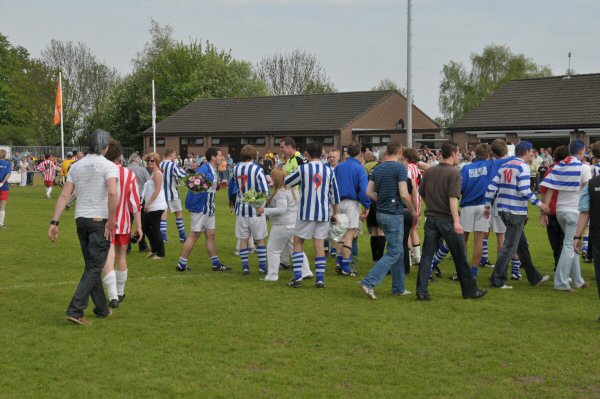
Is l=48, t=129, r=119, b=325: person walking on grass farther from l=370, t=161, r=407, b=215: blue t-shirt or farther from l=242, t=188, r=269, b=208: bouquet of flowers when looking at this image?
l=370, t=161, r=407, b=215: blue t-shirt

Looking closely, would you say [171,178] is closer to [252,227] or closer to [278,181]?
[252,227]

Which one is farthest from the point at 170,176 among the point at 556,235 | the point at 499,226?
the point at 556,235

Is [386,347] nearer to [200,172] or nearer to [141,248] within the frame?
[200,172]

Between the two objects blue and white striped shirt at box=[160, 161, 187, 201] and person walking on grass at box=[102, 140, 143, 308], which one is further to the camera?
blue and white striped shirt at box=[160, 161, 187, 201]

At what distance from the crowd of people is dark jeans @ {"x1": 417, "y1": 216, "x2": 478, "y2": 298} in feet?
0.04

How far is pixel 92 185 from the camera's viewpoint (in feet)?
23.8

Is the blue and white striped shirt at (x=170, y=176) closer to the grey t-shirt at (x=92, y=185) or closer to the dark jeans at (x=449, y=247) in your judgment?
the grey t-shirt at (x=92, y=185)

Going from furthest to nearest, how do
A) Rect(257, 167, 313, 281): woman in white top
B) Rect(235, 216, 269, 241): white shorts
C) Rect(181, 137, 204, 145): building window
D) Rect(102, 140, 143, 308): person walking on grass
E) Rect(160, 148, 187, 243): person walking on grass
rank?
Rect(181, 137, 204, 145): building window
Rect(160, 148, 187, 243): person walking on grass
Rect(235, 216, 269, 241): white shorts
Rect(257, 167, 313, 281): woman in white top
Rect(102, 140, 143, 308): person walking on grass

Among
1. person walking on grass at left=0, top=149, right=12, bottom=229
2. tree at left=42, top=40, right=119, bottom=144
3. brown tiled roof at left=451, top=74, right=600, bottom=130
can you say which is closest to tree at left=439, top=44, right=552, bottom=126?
brown tiled roof at left=451, top=74, right=600, bottom=130

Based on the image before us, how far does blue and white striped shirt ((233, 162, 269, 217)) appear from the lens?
33.4 ft

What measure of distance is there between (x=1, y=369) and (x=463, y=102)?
6681 centimetres

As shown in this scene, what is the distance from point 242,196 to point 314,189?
1339mm

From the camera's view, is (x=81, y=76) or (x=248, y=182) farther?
(x=81, y=76)

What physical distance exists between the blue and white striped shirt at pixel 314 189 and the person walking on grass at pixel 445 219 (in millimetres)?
1390
